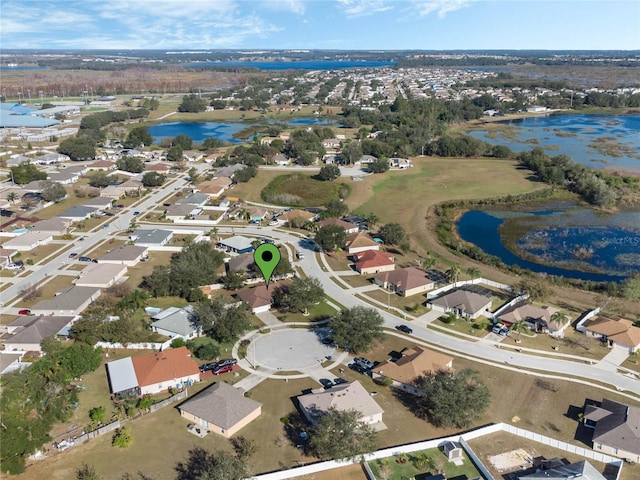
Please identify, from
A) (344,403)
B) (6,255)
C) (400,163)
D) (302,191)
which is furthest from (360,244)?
(400,163)

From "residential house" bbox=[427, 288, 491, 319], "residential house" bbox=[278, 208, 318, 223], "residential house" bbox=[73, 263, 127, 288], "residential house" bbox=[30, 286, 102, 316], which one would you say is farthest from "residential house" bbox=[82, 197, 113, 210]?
"residential house" bbox=[427, 288, 491, 319]

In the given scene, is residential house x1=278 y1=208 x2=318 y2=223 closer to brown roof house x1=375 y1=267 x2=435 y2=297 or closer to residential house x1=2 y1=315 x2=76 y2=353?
brown roof house x1=375 y1=267 x2=435 y2=297

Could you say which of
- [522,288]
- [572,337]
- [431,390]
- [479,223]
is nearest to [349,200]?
[479,223]

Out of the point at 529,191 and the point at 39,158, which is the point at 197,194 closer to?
the point at 39,158

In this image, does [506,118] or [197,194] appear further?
[506,118]

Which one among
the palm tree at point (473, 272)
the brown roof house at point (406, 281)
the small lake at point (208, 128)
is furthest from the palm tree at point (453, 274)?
the small lake at point (208, 128)

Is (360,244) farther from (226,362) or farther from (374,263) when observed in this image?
(226,362)
